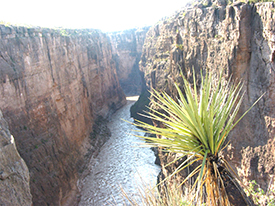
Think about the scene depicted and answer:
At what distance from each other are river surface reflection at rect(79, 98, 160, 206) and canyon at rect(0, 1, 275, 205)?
1.00m

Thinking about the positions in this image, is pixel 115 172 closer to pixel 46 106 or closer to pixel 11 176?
pixel 46 106

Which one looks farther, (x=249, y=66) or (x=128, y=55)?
(x=128, y=55)

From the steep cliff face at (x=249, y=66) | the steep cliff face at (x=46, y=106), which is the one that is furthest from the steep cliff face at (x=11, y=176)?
the steep cliff face at (x=249, y=66)

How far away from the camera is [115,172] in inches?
872

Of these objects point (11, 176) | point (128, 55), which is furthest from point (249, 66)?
point (128, 55)

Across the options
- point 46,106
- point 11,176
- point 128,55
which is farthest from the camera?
point 128,55

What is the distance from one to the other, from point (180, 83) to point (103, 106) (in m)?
21.6

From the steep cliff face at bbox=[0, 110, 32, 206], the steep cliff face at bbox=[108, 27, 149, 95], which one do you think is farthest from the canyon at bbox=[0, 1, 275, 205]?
the steep cliff face at bbox=[108, 27, 149, 95]

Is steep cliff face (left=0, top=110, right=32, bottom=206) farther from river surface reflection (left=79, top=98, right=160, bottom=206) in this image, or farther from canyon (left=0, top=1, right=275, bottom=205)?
river surface reflection (left=79, top=98, right=160, bottom=206)

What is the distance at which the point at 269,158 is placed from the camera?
10.3 m

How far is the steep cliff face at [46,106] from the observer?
53.4ft

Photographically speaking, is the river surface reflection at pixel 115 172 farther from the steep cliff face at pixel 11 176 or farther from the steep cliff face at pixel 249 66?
the steep cliff face at pixel 11 176

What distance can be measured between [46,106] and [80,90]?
27.4ft

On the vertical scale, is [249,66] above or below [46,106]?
above
